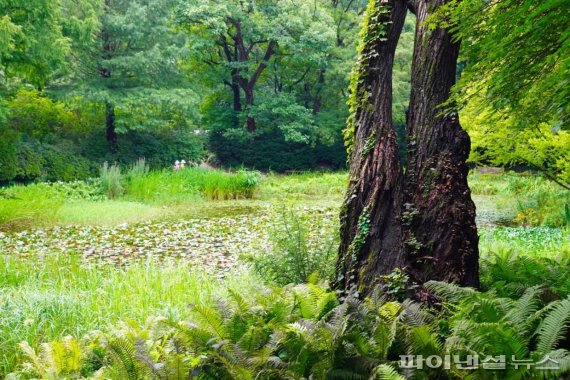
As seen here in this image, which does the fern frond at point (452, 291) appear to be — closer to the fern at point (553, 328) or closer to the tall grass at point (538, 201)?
the fern at point (553, 328)

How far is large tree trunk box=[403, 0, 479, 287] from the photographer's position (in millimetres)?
3094

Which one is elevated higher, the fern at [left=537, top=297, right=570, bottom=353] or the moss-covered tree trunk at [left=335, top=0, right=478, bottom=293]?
the moss-covered tree trunk at [left=335, top=0, right=478, bottom=293]

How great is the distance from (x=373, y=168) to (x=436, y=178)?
A: 40 cm

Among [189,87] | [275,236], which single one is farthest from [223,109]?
[275,236]

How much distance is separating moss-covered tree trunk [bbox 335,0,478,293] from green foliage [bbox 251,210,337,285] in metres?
0.87

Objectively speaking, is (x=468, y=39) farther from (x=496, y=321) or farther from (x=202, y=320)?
(x=202, y=320)

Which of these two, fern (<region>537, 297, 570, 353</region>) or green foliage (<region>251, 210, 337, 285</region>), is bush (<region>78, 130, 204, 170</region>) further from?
fern (<region>537, 297, 570, 353</region>)

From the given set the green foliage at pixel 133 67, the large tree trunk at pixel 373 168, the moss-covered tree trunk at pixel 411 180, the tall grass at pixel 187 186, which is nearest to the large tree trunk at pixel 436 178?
the moss-covered tree trunk at pixel 411 180

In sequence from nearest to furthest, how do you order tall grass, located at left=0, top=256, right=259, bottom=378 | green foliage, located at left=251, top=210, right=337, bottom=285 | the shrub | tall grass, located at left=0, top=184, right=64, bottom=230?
1. tall grass, located at left=0, top=256, right=259, bottom=378
2. green foliage, located at left=251, top=210, right=337, bottom=285
3. tall grass, located at left=0, top=184, right=64, bottom=230
4. the shrub

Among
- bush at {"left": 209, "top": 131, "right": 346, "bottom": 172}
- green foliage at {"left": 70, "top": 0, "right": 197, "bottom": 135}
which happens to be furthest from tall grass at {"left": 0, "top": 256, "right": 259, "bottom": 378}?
bush at {"left": 209, "top": 131, "right": 346, "bottom": 172}

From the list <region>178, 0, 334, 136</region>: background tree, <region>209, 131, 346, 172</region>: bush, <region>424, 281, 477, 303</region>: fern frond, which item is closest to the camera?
<region>424, 281, 477, 303</region>: fern frond

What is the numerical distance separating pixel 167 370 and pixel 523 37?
2.15 metres

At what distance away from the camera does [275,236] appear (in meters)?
4.33

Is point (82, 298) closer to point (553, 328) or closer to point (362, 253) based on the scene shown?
point (362, 253)
